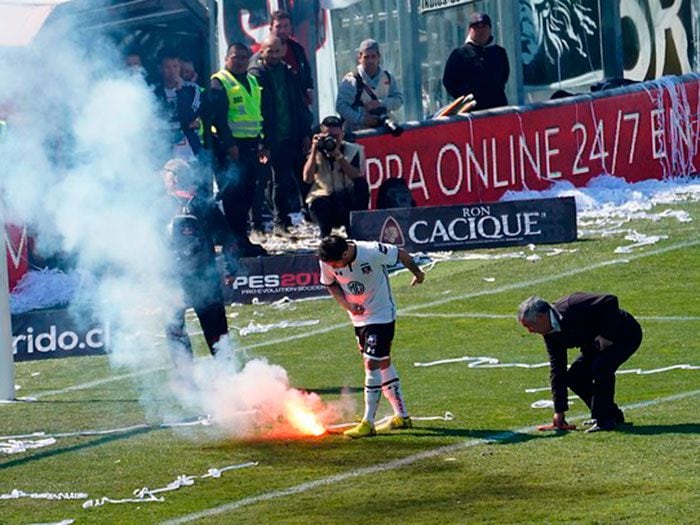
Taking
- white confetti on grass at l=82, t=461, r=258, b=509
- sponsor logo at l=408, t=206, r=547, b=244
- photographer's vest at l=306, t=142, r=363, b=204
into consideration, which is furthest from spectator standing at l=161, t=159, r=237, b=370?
sponsor logo at l=408, t=206, r=547, b=244

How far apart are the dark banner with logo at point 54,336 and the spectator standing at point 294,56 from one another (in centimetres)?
575

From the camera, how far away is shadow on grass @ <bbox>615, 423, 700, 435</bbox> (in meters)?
12.0

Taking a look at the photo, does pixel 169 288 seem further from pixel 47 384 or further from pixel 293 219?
pixel 293 219

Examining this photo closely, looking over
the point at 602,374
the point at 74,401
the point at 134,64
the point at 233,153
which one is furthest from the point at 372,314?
the point at 233,153

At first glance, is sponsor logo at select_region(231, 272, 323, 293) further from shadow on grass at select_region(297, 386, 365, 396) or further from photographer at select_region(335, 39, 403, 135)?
shadow on grass at select_region(297, 386, 365, 396)

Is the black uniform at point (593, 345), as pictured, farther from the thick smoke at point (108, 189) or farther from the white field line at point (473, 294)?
the white field line at point (473, 294)

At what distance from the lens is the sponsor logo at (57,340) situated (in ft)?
54.5

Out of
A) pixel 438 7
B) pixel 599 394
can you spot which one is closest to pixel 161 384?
pixel 599 394

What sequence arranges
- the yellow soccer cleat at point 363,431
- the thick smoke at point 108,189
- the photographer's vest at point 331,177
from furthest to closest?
the photographer's vest at point 331,177 → the thick smoke at point 108,189 → the yellow soccer cleat at point 363,431

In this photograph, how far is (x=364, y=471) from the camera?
37.8 ft

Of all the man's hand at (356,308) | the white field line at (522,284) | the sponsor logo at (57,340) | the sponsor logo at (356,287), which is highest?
the sponsor logo at (356,287)

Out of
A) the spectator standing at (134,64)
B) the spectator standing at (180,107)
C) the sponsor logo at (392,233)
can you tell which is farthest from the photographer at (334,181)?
the spectator standing at (134,64)

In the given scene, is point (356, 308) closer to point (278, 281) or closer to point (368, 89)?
point (278, 281)

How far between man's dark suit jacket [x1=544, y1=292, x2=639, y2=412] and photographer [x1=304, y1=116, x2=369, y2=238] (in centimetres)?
797
